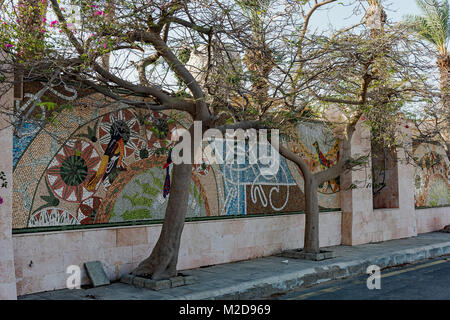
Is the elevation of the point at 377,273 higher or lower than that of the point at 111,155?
lower

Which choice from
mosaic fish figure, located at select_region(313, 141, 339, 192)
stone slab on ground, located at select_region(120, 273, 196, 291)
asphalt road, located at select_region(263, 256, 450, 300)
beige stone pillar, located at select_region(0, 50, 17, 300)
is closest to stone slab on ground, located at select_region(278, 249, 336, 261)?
asphalt road, located at select_region(263, 256, 450, 300)

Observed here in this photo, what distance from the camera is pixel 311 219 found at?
9680 mm

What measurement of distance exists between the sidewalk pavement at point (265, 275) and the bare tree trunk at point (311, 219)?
1.53 ft

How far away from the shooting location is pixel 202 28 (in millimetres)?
7148

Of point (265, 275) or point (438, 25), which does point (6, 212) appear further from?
point (438, 25)

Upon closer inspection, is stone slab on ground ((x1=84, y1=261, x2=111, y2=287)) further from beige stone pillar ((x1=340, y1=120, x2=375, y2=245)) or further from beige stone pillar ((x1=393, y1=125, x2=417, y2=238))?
beige stone pillar ((x1=393, y1=125, x2=417, y2=238))

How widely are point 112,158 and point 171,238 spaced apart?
1.66 metres

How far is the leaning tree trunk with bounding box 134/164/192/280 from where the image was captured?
6.84 meters

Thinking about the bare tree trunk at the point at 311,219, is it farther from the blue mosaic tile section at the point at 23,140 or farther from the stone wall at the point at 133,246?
the blue mosaic tile section at the point at 23,140

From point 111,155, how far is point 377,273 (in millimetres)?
5597

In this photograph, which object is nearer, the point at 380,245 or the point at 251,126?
the point at 251,126

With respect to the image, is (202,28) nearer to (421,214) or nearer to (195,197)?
(195,197)

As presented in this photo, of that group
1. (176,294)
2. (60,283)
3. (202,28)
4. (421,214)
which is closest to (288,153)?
(202,28)

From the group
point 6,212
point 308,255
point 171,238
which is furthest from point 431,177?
point 6,212
